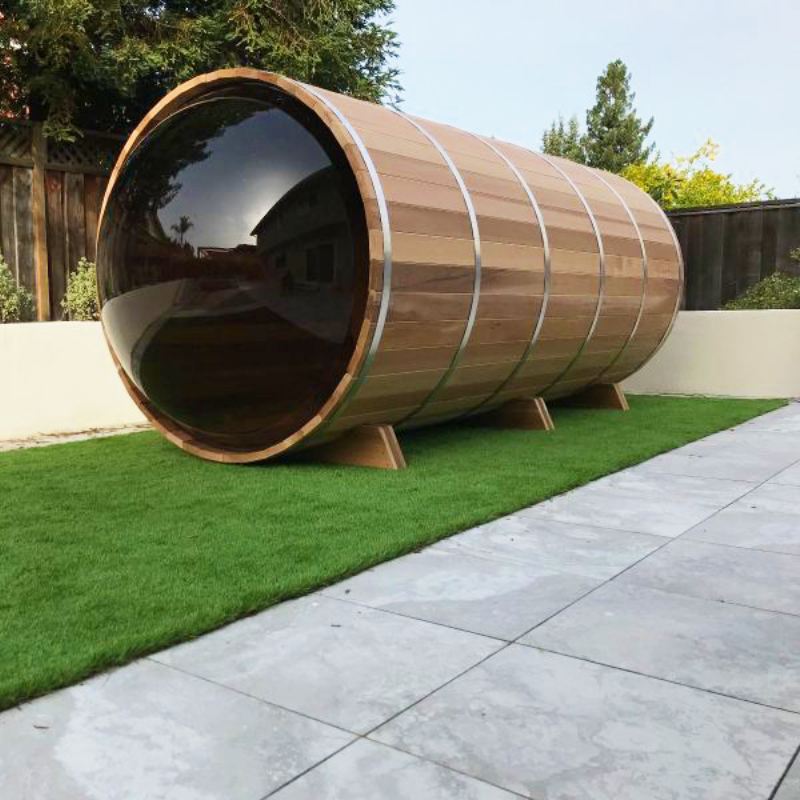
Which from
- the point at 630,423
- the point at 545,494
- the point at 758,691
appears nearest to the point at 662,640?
the point at 758,691

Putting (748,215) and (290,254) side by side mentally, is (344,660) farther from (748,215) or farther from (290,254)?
(748,215)

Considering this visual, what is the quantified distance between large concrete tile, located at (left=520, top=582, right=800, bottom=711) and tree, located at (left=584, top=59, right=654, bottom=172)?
148ft

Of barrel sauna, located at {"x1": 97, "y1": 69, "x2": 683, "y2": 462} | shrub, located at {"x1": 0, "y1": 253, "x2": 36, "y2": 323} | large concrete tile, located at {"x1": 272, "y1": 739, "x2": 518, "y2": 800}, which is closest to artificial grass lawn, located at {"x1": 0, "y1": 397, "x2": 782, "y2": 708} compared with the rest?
barrel sauna, located at {"x1": 97, "y1": 69, "x2": 683, "y2": 462}

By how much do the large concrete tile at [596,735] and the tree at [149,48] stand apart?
8.45 metres

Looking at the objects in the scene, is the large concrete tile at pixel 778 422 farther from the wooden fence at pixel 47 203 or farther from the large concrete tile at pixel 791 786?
the wooden fence at pixel 47 203

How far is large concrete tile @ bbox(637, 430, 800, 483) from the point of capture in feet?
18.8

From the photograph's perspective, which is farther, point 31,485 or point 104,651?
point 31,485

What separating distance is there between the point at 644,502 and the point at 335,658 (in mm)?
2637

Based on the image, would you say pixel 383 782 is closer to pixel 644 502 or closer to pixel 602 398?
pixel 644 502

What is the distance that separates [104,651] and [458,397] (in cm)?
383

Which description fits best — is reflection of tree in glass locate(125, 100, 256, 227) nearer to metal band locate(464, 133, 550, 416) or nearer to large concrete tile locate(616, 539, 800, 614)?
metal band locate(464, 133, 550, 416)

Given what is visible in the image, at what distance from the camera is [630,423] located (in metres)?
7.88

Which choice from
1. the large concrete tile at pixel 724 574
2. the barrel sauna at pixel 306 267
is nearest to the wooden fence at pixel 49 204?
the barrel sauna at pixel 306 267

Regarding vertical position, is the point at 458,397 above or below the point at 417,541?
above
